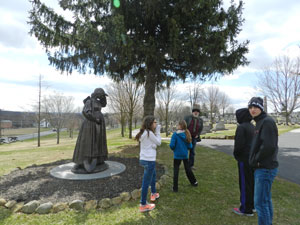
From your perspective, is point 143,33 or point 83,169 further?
point 143,33

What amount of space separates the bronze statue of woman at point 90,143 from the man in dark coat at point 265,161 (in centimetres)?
407

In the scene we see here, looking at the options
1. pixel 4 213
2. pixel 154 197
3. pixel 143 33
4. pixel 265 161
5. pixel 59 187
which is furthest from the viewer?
pixel 143 33

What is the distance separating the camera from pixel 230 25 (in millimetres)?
8633

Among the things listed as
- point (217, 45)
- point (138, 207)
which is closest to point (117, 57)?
point (217, 45)

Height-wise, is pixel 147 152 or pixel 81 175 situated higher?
pixel 147 152

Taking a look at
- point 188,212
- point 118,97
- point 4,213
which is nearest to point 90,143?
point 4,213

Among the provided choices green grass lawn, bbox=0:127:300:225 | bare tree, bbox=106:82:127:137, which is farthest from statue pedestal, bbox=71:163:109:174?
bare tree, bbox=106:82:127:137

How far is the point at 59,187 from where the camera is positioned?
4.25m

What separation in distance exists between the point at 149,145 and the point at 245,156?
70.7 inches

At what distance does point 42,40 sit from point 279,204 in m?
10.5

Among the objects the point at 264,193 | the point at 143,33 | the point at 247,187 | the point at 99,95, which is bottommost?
the point at 247,187

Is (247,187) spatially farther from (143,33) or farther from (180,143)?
(143,33)

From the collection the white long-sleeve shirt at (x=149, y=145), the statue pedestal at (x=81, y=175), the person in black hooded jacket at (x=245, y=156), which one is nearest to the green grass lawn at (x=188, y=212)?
the person in black hooded jacket at (x=245, y=156)

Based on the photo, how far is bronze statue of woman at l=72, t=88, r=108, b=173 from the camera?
5.07 meters
